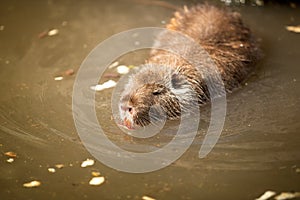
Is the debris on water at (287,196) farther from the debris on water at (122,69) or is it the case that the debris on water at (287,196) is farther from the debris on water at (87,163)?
the debris on water at (122,69)

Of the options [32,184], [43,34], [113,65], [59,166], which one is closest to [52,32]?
[43,34]

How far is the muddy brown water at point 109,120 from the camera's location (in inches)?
136

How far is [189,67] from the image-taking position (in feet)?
13.9

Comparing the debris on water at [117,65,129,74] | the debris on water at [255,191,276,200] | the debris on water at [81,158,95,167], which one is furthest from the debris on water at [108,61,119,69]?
the debris on water at [255,191,276,200]

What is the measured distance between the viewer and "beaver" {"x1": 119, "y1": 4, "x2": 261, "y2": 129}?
395cm

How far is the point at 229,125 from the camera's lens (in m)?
3.95

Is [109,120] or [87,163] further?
[109,120]

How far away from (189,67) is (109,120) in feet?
2.57

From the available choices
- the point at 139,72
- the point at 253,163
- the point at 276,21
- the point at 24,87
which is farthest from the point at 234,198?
the point at 276,21

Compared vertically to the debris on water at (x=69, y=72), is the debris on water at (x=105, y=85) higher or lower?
lower

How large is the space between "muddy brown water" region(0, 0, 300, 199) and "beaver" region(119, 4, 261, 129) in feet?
0.55

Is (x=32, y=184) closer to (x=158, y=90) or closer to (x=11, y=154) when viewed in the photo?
(x=11, y=154)

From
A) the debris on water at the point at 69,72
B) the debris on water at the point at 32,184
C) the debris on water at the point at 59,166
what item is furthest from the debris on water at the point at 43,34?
the debris on water at the point at 32,184

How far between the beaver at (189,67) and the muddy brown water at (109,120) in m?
0.17
